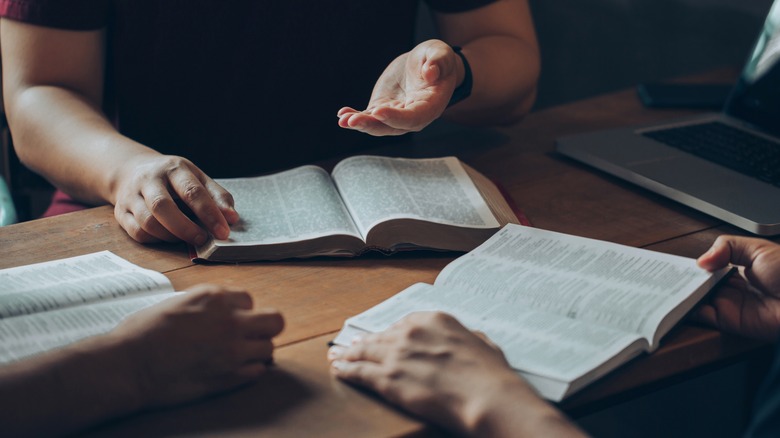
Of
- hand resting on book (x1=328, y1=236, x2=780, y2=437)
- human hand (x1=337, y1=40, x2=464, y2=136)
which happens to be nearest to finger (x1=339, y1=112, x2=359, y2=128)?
human hand (x1=337, y1=40, x2=464, y2=136)

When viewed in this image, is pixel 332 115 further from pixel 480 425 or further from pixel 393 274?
pixel 480 425

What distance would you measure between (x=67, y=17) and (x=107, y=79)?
0.53 ft

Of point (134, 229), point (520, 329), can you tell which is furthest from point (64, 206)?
point (520, 329)

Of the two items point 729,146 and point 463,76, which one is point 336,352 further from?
point 729,146

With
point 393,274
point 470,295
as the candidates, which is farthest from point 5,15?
point 470,295

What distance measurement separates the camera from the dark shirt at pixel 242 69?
1.33m

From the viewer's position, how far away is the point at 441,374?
71 cm

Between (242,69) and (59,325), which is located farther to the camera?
(242,69)

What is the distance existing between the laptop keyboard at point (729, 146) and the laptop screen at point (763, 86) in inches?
1.5

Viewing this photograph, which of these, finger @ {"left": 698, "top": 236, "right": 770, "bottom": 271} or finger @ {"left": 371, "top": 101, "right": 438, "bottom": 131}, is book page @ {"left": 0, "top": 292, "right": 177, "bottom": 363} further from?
finger @ {"left": 698, "top": 236, "right": 770, "bottom": 271}

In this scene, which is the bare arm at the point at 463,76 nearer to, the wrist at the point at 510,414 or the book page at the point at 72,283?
the book page at the point at 72,283

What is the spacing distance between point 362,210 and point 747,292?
447 millimetres

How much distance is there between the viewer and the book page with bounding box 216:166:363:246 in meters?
1.00

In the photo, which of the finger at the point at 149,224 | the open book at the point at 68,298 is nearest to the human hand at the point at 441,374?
the open book at the point at 68,298
